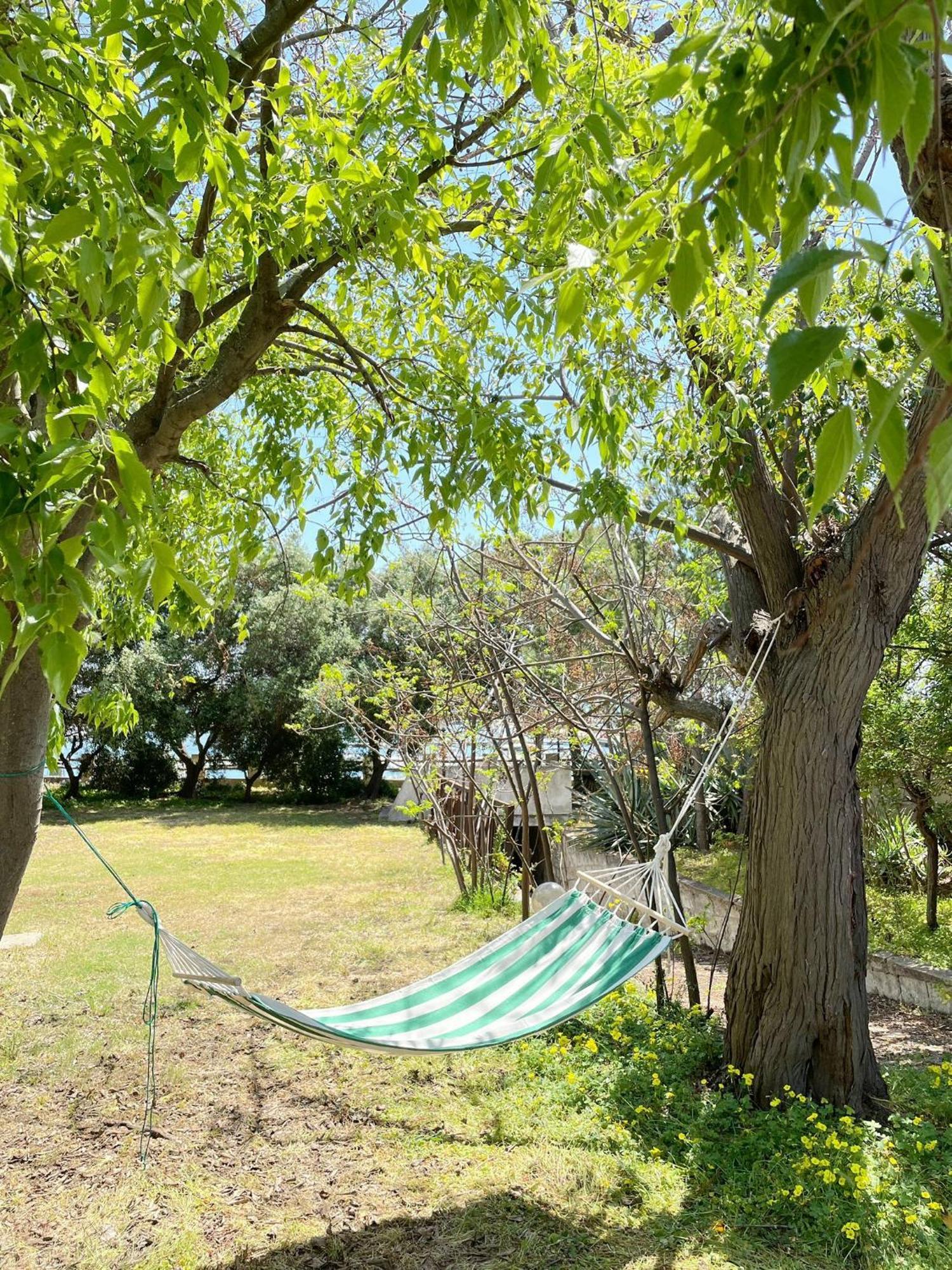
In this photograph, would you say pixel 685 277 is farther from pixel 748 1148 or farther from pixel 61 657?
pixel 748 1148

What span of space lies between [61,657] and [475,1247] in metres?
2.10

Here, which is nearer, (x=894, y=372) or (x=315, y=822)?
(x=894, y=372)

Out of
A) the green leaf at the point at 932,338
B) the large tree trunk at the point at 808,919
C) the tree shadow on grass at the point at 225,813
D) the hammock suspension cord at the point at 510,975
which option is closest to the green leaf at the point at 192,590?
the green leaf at the point at 932,338

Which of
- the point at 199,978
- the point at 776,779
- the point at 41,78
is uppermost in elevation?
the point at 41,78

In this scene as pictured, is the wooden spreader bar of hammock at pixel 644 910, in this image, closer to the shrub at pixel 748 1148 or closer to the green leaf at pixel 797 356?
the shrub at pixel 748 1148

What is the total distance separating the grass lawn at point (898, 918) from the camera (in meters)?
5.07

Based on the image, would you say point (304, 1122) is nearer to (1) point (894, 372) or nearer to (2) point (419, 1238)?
(2) point (419, 1238)

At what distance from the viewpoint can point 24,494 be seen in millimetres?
981

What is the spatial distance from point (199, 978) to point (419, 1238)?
0.91m

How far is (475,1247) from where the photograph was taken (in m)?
2.37

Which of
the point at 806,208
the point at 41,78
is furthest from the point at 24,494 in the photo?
the point at 41,78

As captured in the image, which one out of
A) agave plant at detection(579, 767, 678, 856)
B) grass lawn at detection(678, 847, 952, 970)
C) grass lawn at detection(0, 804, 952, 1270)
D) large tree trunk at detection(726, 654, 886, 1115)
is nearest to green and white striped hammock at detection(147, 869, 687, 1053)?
large tree trunk at detection(726, 654, 886, 1115)

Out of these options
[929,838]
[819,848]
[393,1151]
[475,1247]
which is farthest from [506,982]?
[929,838]

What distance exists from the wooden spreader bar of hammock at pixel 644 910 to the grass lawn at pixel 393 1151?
1.65ft
